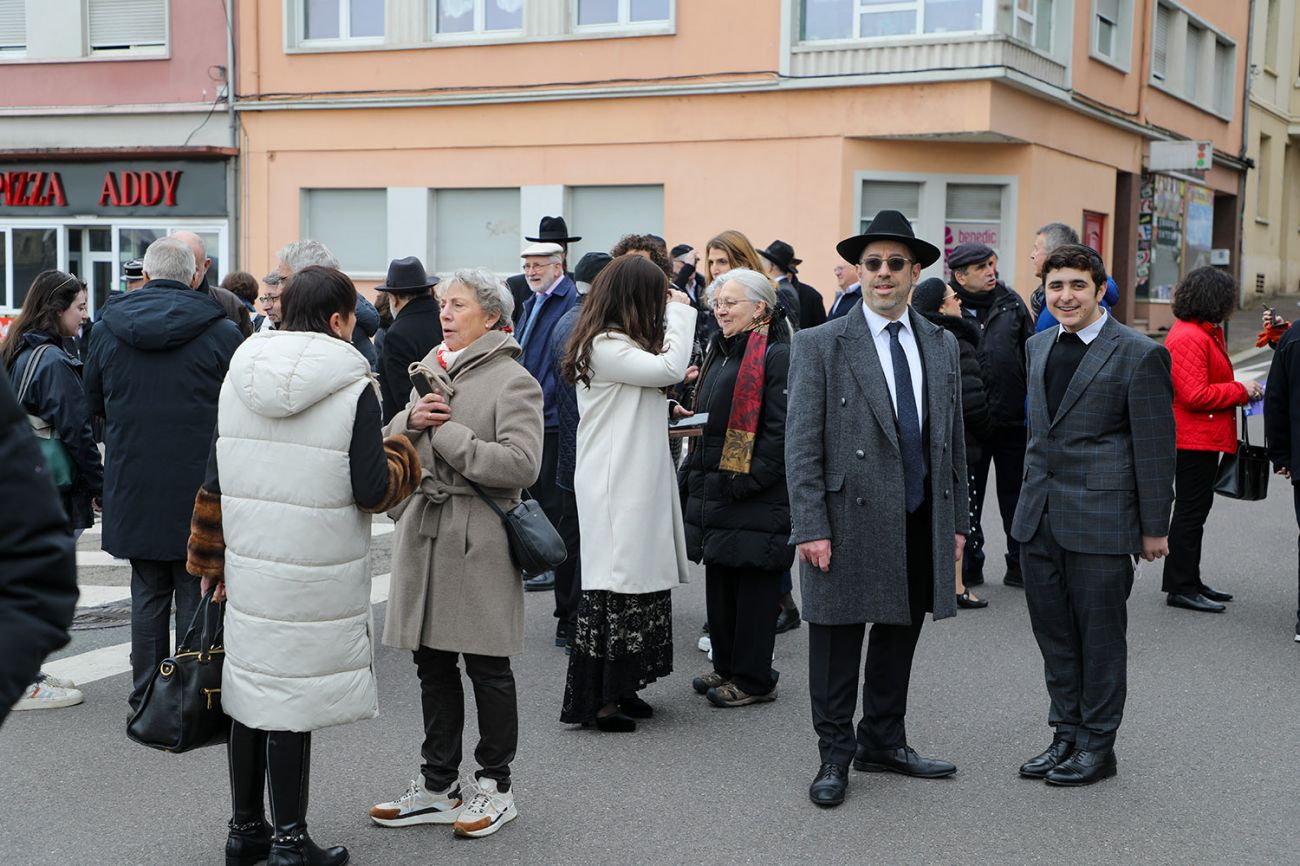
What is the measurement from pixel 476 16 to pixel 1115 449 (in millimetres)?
17683

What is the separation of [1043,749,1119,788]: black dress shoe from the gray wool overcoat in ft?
2.43

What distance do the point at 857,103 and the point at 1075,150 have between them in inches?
183

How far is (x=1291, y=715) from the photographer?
6.22m

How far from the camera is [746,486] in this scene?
20.1 ft

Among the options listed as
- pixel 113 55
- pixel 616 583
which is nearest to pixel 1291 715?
pixel 616 583

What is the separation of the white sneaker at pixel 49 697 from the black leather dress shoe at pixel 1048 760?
4.13 meters

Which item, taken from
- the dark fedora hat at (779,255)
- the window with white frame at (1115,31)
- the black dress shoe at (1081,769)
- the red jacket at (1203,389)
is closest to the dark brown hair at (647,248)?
the dark fedora hat at (779,255)

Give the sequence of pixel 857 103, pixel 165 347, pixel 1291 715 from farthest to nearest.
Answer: pixel 857 103 < pixel 1291 715 < pixel 165 347

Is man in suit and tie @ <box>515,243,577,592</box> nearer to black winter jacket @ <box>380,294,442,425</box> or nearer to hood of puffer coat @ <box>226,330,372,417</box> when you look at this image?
black winter jacket @ <box>380,294,442,425</box>

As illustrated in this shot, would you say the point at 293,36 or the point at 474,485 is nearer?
the point at 474,485

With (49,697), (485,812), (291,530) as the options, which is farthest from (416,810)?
(49,697)

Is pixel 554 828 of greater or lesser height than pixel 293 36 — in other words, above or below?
below

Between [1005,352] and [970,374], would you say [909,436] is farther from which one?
[1005,352]

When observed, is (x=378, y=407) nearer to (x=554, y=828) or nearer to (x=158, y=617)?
(x=554, y=828)
